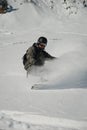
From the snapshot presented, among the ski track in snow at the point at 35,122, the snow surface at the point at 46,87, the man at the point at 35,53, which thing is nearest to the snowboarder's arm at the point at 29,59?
the man at the point at 35,53

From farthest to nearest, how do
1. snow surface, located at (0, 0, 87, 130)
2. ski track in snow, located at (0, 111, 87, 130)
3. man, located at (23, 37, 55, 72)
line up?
man, located at (23, 37, 55, 72), snow surface, located at (0, 0, 87, 130), ski track in snow, located at (0, 111, 87, 130)

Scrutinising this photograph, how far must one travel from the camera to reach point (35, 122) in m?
6.18

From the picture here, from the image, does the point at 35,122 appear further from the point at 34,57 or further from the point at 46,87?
the point at 34,57

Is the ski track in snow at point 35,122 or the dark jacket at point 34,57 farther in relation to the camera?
the dark jacket at point 34,57

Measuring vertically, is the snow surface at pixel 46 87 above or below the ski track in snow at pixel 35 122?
below

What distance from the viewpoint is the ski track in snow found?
5.90 metres

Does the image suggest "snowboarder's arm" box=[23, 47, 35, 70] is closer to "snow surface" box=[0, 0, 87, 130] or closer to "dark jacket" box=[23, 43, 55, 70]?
"dark jacket" box=[23, 43, 55, 70]

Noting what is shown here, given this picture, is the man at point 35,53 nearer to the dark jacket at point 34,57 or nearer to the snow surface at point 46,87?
the dark jacket at point 34,57

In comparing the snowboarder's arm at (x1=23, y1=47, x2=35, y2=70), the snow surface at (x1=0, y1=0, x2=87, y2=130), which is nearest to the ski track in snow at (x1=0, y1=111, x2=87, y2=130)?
the snow surface at (x1=0, y1=0, x2=87, y2=130)

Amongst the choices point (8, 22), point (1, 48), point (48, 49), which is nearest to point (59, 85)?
point (48, 49)

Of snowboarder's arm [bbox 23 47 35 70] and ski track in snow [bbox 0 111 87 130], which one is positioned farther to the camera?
snowboarder's arm [bbox 23 47 35 70]

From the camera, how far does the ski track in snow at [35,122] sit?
590 cm

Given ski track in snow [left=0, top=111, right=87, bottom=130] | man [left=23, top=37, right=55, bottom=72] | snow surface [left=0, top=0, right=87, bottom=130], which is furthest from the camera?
man [left=23, top=37, right=55, bottom=72]

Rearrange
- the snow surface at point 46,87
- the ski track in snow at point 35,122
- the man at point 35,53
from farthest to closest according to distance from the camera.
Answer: the man at point 35,53 < the snow surface at point 46,87 < the ski track in snow at point 35,122
